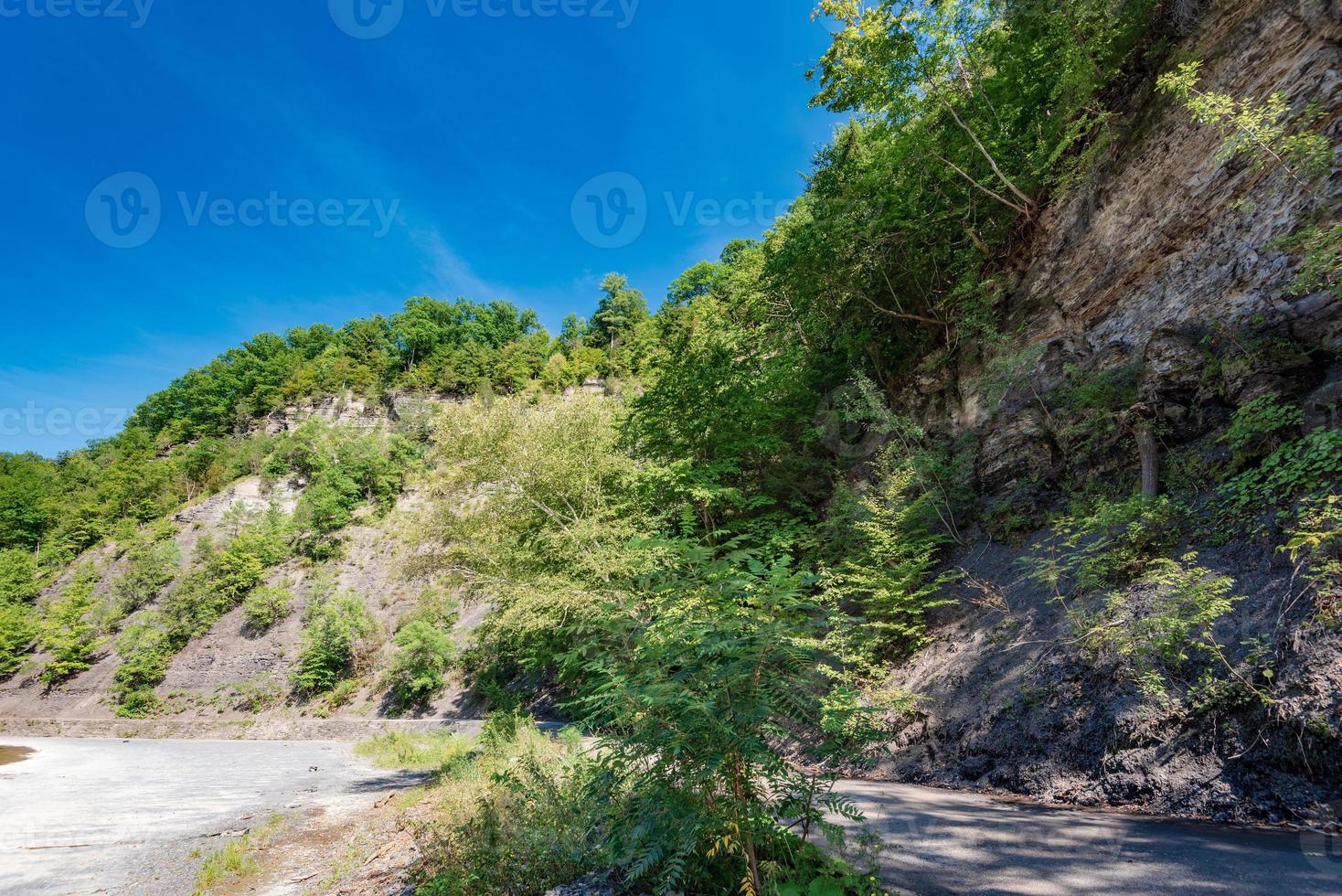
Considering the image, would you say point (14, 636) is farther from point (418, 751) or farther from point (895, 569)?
point (895, 569)

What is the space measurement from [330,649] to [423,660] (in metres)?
9.04

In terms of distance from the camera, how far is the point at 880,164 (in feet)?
45.2

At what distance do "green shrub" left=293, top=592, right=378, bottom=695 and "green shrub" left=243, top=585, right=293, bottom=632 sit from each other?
18.7 feet

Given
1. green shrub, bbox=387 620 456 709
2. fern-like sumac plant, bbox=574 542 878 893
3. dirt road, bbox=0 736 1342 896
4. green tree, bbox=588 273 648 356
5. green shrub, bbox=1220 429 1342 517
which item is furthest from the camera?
green tree, bbox=588 273 648 356

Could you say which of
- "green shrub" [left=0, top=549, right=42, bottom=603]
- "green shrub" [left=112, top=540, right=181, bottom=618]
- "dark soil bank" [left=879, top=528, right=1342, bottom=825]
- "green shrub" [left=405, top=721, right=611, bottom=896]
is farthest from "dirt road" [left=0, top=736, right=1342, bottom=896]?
"green shrub" [left=0, top=549, right=42, bottom=603]

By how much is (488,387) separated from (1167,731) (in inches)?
2332

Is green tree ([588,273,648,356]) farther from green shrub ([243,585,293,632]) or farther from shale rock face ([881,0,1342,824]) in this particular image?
shale rock face ([881,0,1342,824])

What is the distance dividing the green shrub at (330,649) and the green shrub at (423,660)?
22.2 ft

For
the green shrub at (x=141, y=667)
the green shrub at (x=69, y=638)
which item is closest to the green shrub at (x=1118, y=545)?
the green shrub at (x=141, y=667)

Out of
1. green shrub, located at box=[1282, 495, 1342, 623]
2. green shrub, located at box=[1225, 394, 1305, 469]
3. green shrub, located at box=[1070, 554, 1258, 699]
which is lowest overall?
green shrub, located at box=[1070, 554, 1258, 699]

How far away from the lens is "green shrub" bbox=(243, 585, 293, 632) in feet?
120

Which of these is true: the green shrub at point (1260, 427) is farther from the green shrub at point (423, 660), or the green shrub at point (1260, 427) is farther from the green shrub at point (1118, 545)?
the green shrub at point (423, 660)

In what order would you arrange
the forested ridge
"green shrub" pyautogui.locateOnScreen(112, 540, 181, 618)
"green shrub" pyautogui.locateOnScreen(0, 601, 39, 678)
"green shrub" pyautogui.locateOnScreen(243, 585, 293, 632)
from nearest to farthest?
the forested ridge < "green shrub" pyautogui.locateOnScreen(243, 585, 293, 632) < "green shrub" pyautogui.locateOnScreen(0, 601, 39, 678) < "green shrub" pyautogui.locateOnScreen(112, 540, 181, 618)

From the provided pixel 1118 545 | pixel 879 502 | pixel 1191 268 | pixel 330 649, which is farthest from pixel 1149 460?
pixel 330 649
